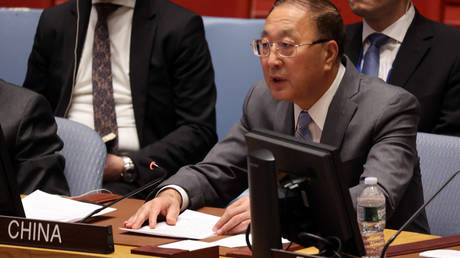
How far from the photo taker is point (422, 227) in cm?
212

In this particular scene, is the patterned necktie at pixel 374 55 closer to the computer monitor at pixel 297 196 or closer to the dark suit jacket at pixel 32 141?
the dark suit jacket at pixel 32 141

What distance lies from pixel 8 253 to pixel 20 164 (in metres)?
0.67

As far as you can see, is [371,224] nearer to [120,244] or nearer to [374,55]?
[120,244]

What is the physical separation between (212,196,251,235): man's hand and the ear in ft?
1.73

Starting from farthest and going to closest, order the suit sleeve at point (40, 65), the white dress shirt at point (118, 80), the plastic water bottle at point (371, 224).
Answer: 1. the suit sleeve at point (40, 65)
2. the white dress shirt at point (118, 80)
3. the plastic water bottle at point (371, 224)

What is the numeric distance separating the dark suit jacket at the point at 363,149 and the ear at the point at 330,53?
2.0 inches

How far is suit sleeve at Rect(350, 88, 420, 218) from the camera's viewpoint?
6.28 ft

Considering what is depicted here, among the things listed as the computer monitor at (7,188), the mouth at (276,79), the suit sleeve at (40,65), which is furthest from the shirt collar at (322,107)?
the suit sleeve at (40,65)

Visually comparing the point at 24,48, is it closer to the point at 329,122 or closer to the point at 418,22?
the point at 418,22

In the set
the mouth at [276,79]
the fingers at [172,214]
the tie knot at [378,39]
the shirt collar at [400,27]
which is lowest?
the fingers at [172,214]

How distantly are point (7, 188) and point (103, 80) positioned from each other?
4.79 feet

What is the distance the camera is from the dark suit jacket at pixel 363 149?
197cm

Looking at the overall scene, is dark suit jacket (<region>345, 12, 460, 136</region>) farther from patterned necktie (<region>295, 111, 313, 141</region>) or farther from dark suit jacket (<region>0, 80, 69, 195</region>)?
dark suit jacket (<region>0, 80, 69, 195</region>)

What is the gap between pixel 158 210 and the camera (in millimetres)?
1937
